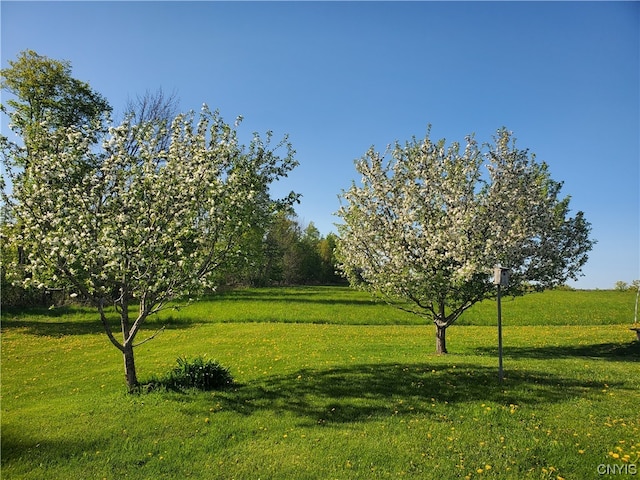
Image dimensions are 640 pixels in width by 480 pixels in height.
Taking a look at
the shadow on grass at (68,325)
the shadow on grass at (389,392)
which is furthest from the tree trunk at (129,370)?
the shadow on grass at (68,325)

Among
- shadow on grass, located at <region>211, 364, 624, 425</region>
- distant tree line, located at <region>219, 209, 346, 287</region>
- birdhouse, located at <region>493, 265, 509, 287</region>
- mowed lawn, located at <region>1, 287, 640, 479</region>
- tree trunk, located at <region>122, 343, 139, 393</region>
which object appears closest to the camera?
mowed lawn, located at <region>1, 287, 640, 479</region>

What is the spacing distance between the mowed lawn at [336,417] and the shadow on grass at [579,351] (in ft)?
0.69

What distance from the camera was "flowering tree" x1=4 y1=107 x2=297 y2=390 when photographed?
1113cm

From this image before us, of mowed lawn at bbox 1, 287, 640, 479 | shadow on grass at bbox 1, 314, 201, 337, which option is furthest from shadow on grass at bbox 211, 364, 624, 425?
shadow on grass at bbox 1, 314, 201, 337

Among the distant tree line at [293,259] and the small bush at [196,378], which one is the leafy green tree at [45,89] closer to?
the small bush at [196,378]

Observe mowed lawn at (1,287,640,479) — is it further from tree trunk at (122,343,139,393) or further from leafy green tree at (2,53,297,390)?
leafy green tree at (2,53,297,390)

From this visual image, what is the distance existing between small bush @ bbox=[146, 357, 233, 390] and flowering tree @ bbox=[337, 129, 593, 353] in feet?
27.0

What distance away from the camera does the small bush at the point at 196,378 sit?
1266 cm

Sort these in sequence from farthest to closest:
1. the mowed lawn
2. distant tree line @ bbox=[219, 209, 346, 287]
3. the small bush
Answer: distant tree line @ bbox=[219, 209, 346, 287] → the small bush → the mowed lawn

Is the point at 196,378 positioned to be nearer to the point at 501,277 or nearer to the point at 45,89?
the point at 501,277

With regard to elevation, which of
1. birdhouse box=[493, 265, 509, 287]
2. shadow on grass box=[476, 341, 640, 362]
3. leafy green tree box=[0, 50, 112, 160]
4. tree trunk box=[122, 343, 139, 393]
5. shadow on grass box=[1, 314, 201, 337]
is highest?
leafy green tree box=[0, 50, 112, 160]

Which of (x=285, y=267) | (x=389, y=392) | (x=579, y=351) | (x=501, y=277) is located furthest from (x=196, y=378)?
(x=285, y=267)

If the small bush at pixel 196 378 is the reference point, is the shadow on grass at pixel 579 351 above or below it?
below

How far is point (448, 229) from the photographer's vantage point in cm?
1659
